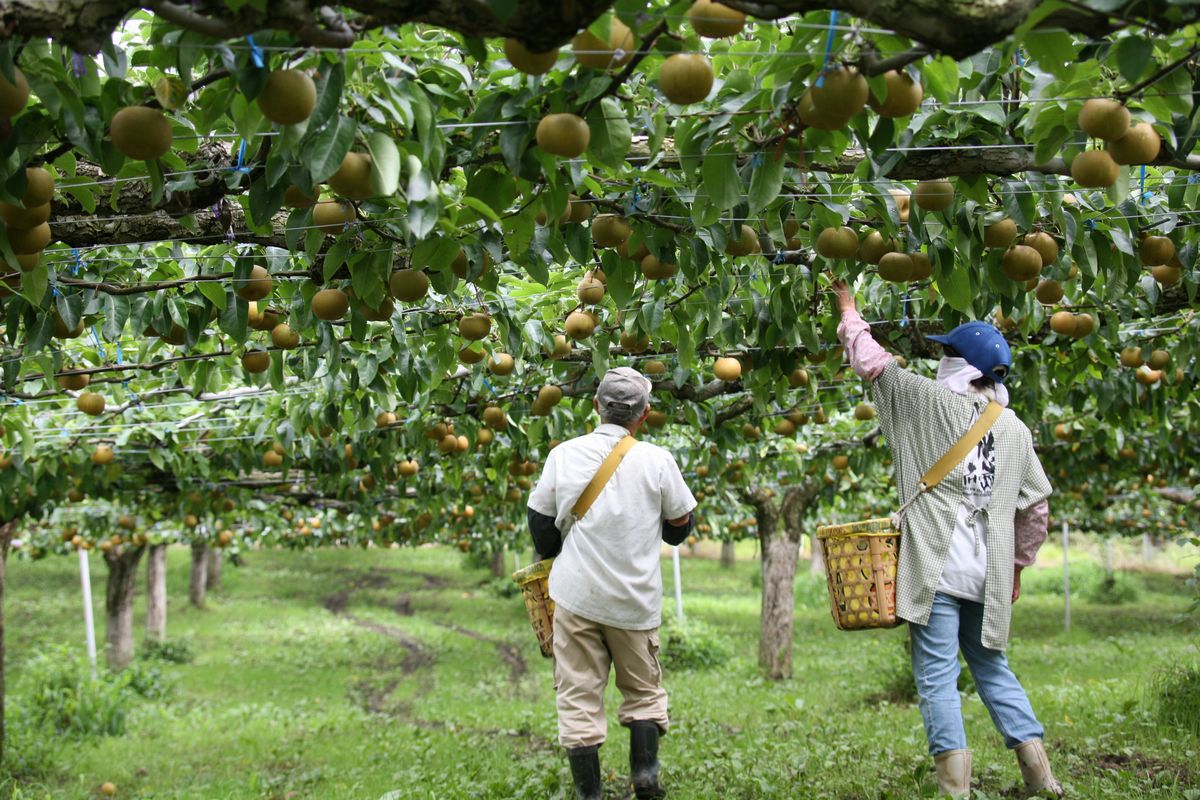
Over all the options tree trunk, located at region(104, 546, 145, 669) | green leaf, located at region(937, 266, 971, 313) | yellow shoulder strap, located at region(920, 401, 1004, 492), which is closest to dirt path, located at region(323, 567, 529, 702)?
tree trunk, located at region(104, 546, 145, 669)

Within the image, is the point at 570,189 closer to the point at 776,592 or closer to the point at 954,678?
the point at 954,678

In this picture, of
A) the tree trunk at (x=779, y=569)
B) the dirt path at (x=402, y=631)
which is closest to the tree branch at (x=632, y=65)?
the tree trunk at (x=779, y=569)

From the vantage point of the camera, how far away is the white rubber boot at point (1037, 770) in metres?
3.37

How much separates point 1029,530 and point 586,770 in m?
1.75

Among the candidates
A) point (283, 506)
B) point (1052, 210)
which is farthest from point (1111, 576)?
point (1052, 210)

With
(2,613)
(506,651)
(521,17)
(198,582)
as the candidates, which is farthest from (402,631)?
(521,17)

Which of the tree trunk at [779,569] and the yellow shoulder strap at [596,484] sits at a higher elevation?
the yellow shoulder strap at [596,484]

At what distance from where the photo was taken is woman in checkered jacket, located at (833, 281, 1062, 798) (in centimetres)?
329

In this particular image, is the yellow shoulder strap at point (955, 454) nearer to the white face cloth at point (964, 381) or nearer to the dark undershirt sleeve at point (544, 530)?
the white face cloth at point (964, 381)

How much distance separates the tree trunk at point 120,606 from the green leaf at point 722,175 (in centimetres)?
1353

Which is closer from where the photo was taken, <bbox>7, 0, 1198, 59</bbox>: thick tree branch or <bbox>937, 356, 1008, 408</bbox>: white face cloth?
<bbox>7, 0, 1198, 59</bbox>: thick tree branch

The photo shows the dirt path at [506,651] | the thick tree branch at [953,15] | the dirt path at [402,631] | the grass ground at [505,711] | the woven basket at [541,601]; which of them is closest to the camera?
the thick tree branch at [953,15]

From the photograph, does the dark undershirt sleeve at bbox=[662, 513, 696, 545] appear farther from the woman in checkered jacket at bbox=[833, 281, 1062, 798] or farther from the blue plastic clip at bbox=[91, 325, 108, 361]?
the blue plastic clip at bbox=[91, 325, 108, 361]

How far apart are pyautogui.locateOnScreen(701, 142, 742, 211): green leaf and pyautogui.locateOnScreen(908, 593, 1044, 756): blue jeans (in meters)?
1.67
